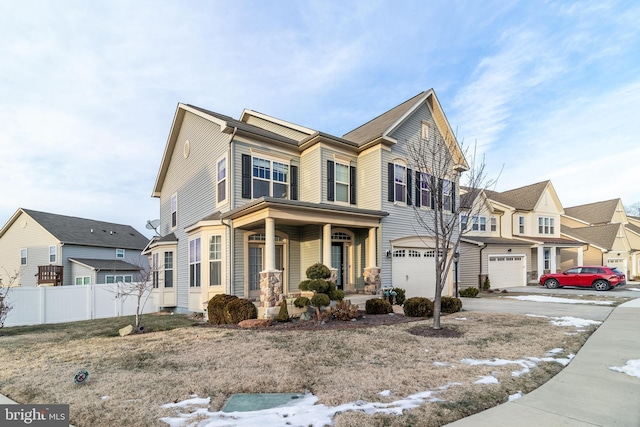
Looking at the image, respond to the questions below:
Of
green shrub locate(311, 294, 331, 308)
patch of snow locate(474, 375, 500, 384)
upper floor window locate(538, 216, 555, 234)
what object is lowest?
patch of snow locate(474, 375, 500, 384)

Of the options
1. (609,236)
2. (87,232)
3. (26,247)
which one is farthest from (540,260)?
(26,247)

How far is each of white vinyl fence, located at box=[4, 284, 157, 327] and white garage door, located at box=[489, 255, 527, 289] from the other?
1975 cm

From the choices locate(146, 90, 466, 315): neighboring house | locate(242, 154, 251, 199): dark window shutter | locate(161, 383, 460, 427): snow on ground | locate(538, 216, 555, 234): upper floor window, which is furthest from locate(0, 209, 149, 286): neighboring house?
locate(538, 216, 555, 234): upper floor window

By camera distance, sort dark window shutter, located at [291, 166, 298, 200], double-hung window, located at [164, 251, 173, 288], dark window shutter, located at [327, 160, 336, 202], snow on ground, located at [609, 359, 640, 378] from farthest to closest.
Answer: double-hung window, located at [164, 251, 173, 288] → dark window shutter, located at [291, 166, 298, 200] → dark window shutter, located at [327, 160, 336, 202] → snow on ground, located at [609, 359, 640, 378]

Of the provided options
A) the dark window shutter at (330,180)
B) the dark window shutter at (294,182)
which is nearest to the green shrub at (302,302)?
the dark window shutter at (330,180)

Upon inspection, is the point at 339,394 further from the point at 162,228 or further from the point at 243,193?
the point at 162,228

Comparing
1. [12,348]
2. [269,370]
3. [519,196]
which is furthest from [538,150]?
[12,348]

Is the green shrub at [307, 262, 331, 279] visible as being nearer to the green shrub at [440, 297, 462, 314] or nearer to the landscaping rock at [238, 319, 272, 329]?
the landscaping rock at [238, 319, 272, 329]

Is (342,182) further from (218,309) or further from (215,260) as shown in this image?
(218,309)

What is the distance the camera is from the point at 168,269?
15438 mm

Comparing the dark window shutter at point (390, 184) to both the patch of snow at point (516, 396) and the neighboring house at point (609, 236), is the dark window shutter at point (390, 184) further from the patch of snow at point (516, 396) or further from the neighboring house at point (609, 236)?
the neighboring house at point (609, 236)

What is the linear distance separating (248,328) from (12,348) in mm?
5371

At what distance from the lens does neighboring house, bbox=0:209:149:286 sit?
23.6 metres

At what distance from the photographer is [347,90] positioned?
19.3m
